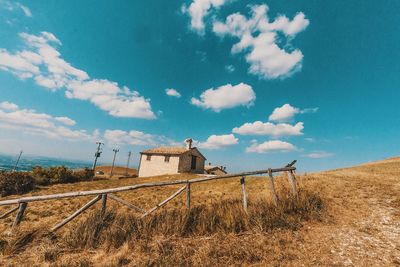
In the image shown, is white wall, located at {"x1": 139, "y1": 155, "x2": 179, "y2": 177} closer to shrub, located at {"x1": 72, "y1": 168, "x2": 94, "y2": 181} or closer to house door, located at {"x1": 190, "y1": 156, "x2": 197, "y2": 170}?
house door, located at {"x1": 190, "y1": 156, "x2": 197, "y2": 170}

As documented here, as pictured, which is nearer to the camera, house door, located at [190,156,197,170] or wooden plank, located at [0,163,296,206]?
wooden plank, located at [0,163,296,206]

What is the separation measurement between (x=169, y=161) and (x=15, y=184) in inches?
765

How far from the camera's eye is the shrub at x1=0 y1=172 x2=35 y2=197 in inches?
633

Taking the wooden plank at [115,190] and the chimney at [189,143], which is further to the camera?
the chimney at [189,143]

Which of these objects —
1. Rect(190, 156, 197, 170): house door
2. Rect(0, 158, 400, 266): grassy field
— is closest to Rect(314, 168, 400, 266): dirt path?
Rect(0, 158, 400, 266): grassy field

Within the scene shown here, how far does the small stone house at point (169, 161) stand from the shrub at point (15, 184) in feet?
57.5

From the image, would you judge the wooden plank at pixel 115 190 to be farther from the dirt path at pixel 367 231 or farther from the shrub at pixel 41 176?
the shrub at pixel 41 176

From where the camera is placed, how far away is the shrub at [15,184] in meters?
16.1

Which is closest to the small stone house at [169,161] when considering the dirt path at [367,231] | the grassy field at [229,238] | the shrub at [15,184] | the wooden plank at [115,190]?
the shrub at [15,184]

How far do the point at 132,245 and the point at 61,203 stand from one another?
31.8 feet

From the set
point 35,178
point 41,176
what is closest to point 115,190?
point 35,178

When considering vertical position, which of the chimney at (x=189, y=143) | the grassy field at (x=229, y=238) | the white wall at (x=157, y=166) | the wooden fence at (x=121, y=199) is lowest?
the grassy field at (x=229, y=238)

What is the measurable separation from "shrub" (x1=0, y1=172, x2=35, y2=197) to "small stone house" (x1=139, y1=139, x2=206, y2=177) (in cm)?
1752

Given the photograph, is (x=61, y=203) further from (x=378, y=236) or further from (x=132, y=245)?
(x=378, y=236)
